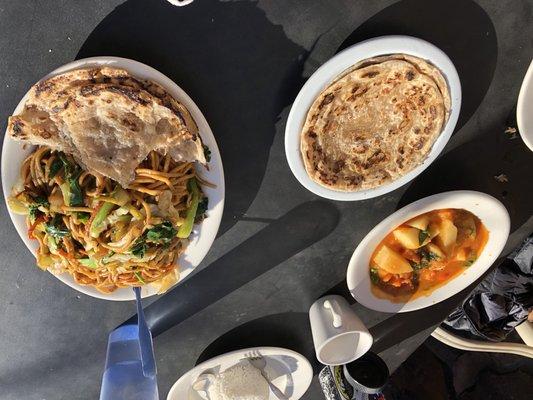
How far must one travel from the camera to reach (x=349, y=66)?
219 cm

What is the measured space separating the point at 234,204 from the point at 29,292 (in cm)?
126

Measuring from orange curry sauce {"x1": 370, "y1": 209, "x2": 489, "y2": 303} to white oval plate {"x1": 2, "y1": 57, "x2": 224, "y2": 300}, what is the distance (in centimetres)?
93

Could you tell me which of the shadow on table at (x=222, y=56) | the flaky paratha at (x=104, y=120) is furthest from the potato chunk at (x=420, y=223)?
the flaky paratha at (x=104, y=120)

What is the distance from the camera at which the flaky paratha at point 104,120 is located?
6.89 ft

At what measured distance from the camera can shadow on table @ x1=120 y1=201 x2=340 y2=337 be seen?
2799 mm

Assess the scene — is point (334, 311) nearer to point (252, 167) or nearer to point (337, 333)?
point (337, 333)

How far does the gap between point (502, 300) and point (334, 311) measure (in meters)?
1.37

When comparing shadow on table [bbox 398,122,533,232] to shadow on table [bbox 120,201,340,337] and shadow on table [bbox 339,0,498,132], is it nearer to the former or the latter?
shadow on table [bbox 339,0,498,132]

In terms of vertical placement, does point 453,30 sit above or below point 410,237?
above

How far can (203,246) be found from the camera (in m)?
2.55

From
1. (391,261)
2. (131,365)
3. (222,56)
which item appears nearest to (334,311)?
(391,261)

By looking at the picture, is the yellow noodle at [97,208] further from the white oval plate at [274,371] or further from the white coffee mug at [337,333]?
the white coffee mug at [337,333]

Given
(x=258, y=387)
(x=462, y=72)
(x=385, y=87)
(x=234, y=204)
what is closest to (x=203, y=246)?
(x=234, y=204)

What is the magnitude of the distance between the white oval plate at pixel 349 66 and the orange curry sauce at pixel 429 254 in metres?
0.36
